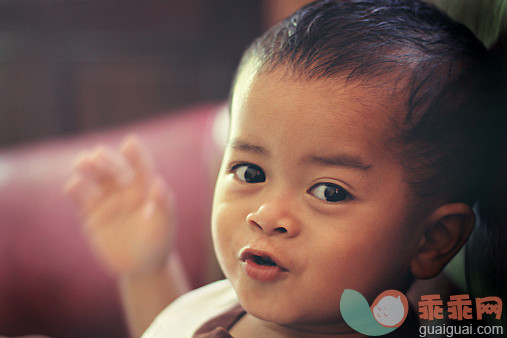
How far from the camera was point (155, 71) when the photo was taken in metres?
1.04

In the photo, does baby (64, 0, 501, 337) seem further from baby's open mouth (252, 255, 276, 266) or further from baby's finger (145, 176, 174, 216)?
baby's finger (145, 176, 174, 216)

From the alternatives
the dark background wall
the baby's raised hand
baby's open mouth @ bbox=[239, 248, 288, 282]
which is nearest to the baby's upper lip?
baby's open mouth @ bbox=[239, 248, 288, 282]

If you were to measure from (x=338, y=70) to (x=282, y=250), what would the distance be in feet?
0.35

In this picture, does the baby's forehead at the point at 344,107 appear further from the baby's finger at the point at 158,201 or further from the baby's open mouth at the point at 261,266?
the baby's finger at the point at 158,201

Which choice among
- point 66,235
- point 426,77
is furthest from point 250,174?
point 66,235

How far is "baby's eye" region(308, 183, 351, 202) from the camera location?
0.27m

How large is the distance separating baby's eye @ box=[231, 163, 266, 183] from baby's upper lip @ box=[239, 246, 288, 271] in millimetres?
43

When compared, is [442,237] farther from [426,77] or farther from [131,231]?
[131,231]

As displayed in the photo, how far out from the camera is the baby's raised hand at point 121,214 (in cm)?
46

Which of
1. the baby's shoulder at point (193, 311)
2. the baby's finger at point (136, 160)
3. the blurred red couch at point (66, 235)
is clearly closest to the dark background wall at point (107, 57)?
the blurred red couch at point (66, 235)

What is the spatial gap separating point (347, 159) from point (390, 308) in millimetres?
96

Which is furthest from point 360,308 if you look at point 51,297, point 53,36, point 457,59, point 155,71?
point 53,36

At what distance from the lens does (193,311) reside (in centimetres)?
36

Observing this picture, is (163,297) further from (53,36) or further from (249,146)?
(53,36)
